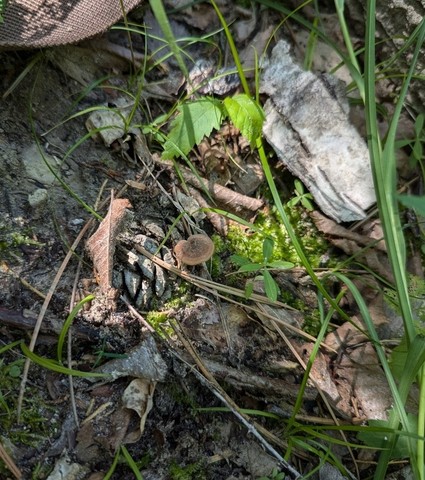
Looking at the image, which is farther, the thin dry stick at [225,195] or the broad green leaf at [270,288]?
the thin dry stick at [225,195]

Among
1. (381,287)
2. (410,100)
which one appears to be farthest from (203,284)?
(410,100)

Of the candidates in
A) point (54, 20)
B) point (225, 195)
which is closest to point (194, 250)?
point (225, 195)

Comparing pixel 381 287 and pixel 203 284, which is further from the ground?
pixel 203 284

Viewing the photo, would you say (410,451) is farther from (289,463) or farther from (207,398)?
(207,398)

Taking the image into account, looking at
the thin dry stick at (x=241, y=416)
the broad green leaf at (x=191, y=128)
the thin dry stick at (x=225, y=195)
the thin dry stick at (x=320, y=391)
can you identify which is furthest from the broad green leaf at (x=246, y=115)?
the thin dry stick at (x=241, y=416)

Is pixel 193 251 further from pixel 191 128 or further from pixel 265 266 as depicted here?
pixel 191 128

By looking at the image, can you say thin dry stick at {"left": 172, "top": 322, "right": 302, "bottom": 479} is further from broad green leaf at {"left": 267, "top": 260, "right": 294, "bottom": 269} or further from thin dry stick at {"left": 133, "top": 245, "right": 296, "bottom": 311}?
broad green leaf at {"left": 267, "top": 260, "right": 294, "bottom": 269}

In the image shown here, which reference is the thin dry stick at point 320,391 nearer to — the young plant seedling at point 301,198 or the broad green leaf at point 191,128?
the young plant seedling at point 301,198

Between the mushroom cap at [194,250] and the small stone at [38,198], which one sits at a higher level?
the small stone at [38,198]
